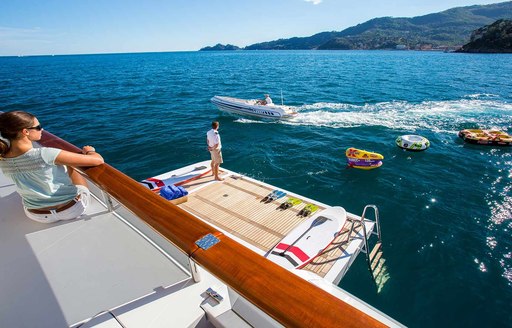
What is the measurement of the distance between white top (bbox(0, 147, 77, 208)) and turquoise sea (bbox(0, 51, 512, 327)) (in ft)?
27.1

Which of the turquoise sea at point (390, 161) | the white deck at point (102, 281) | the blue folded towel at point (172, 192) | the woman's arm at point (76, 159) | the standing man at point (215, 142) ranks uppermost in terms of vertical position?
the woman's arm at point (76, 159)

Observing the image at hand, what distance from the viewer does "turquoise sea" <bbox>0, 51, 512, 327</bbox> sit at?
8.35 meters

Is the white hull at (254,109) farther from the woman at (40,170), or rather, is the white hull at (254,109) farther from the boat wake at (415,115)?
the woman at (40,170)

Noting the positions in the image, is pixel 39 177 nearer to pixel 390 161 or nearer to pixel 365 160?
pixel 365 160

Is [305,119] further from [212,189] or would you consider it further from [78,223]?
[78,223]

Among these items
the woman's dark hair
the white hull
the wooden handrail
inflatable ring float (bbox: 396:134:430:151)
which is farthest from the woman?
the white hull

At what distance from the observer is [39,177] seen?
3.04 meters

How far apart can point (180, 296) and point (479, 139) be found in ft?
76.7

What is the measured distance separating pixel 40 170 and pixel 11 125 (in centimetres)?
57

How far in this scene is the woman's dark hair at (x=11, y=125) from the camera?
8.77ft

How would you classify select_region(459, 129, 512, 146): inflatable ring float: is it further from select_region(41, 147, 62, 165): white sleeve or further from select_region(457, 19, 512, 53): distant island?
select_region(457, 19, 512, 53): distant island

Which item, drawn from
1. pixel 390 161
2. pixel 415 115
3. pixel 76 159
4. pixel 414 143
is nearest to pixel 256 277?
pixel 76 159

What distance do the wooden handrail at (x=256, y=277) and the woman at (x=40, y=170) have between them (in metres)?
1.39

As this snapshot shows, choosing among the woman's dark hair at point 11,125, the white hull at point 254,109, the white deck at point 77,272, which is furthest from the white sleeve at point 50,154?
the white hull at point 254,109
